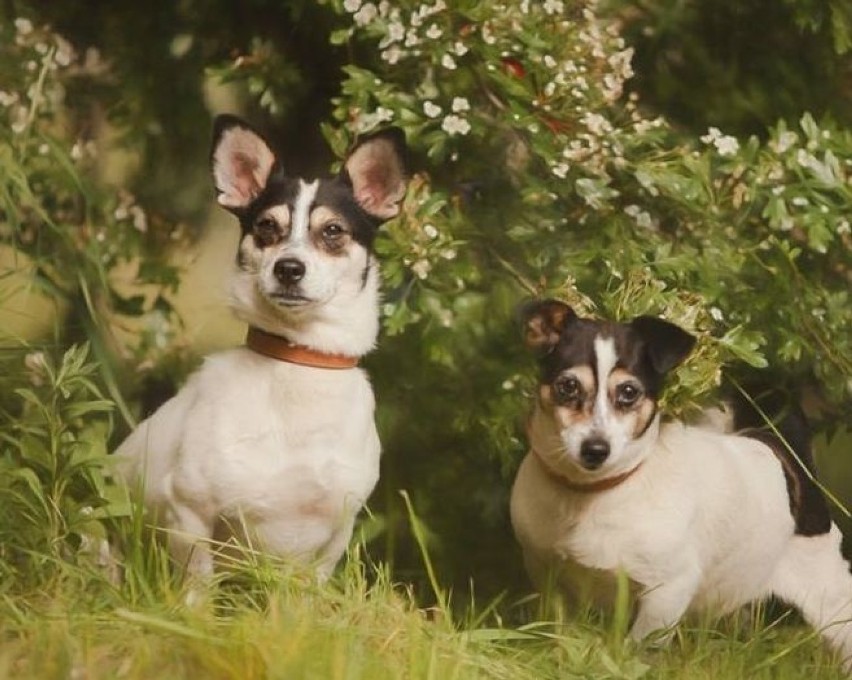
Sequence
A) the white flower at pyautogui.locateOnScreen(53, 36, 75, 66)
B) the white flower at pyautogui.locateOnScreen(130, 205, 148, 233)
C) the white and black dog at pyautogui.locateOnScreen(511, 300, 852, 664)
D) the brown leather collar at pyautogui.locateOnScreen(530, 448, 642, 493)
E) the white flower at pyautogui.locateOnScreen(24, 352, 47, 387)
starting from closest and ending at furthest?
the white and black dog at pyautogui.locateOnScreen(511, 300, 852, 664) < the brown leather collar at pyautogui.locateOnScreen(530, 448, 642, 493) < the white flower at pyautogui.locateOnScreen(24, 352, 47, 387) < the white flower at pyautogui.locateOnScreen(53, 36, 75, 66) < the white flower at pyautogui.locateOnScreen(130, 205, 148, 233)

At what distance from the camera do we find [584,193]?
384cm

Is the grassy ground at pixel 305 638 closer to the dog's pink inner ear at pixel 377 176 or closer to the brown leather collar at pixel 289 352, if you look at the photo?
the brown leather collar at pixel 289 352

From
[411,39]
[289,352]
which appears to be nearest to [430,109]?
[411,39]

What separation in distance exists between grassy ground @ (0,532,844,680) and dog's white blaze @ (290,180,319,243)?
70 cm

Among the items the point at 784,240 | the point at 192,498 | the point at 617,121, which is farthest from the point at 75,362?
the point at 784,240

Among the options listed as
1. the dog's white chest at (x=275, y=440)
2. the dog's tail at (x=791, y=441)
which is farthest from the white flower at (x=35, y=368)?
the dog's tail at (x=791, y=441)

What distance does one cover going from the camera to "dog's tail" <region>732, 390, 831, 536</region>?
153 inches

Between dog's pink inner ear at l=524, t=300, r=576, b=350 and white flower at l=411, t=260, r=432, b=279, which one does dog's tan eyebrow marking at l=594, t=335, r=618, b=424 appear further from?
white flower at l=411, t=260, r=432, b=279

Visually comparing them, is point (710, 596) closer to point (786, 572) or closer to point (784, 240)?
point (786, 572)

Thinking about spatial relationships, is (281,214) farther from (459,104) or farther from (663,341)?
(663,341)

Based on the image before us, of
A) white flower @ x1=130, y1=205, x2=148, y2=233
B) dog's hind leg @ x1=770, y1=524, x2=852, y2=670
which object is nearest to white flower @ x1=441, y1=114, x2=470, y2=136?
white flower @ x1=130, y1=205, x2=148, y2=233

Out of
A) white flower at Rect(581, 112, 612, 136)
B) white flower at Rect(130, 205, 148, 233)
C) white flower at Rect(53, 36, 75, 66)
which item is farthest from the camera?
white flower at Rect(130, 205, 148, 233)

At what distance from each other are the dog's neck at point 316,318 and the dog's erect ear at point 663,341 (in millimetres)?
612

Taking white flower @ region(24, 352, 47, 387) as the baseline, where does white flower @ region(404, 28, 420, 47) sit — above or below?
above
